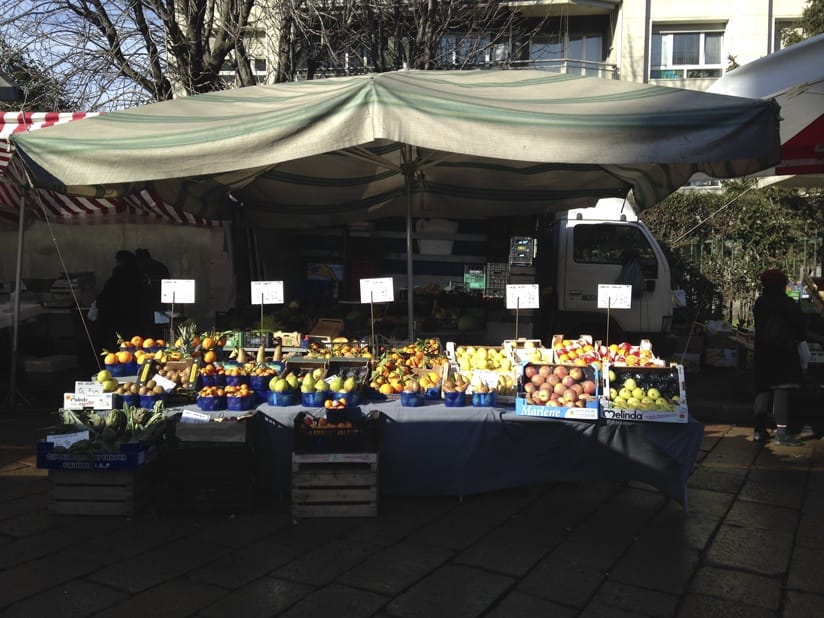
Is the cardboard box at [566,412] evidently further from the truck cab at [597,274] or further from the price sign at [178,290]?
the truck cab at [597,274]

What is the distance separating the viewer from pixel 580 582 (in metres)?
3.78

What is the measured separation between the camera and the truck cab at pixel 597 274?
1047cm

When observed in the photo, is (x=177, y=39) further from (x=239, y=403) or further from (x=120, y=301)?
(x=239, y=403)

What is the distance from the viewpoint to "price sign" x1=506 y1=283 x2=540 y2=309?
19.5 feet

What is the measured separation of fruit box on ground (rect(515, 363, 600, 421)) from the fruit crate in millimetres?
994

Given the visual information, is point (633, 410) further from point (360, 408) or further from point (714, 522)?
point (360, 408)

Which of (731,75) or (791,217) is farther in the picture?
(791,217)

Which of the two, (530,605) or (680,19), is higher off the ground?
(680,19)

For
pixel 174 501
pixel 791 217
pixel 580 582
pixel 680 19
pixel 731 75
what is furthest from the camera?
pixel 680 19

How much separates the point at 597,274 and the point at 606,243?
54 cm

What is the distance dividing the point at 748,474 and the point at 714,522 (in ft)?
4.38

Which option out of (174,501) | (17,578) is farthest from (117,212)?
(17,578)

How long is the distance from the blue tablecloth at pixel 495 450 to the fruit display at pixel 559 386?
0.15m

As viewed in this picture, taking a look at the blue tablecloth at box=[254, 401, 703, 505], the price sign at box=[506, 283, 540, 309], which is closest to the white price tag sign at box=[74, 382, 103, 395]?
the blue tablecloth at box=[254, 401, 703, 505]
